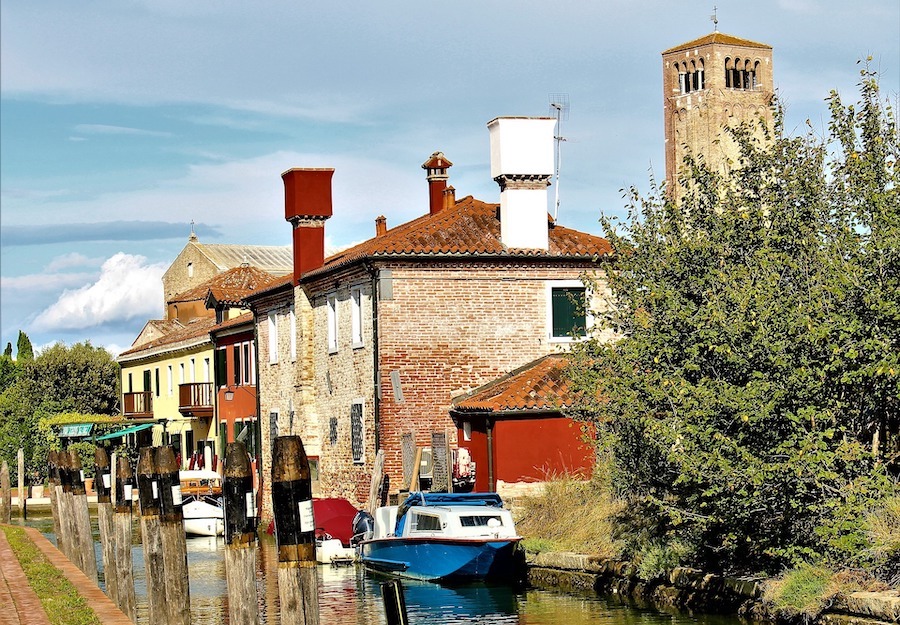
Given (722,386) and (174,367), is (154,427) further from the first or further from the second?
(722,386)

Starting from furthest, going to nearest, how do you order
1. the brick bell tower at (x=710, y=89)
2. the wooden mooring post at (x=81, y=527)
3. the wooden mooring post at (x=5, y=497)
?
the brick bell tower at (x=710, y=89) → the wooden mooring post at (x=5, y=497) → the wooden mooring post at (x=81, y=527)

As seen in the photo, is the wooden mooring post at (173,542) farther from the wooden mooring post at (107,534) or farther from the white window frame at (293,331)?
the white window frame at (293,331)

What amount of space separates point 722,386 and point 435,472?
549 inches

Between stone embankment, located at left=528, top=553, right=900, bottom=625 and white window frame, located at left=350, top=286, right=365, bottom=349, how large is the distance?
29.5 feet

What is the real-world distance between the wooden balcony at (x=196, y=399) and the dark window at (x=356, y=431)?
17186 mm

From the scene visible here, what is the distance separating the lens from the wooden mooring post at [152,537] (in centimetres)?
1691

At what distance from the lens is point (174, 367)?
56438 mm

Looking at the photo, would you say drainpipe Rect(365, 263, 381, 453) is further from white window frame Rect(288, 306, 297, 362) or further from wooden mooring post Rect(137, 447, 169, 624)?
wooden mooring post Rect(137, 447, 169, 624)

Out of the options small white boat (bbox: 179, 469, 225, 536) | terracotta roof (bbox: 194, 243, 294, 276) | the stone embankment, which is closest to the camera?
the stone embankment

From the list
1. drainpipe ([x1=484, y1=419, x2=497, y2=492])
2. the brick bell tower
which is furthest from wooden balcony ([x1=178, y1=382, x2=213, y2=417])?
the brick bell tower

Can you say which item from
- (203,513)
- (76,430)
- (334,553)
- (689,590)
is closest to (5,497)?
(203,513)

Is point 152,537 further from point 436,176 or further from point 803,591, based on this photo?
point 436,176

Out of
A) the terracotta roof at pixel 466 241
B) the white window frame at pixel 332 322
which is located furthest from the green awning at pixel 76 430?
the terracotta roof at pixel 466 241

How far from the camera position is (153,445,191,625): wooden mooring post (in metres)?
15.9
